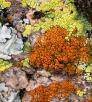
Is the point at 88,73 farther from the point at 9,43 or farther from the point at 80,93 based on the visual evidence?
the point at 9,43

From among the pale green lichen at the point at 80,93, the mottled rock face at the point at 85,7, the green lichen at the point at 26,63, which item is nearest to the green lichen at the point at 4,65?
the green lichen at the point at 26,63

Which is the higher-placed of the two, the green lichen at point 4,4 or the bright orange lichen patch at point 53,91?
the green lichen at point 4,4

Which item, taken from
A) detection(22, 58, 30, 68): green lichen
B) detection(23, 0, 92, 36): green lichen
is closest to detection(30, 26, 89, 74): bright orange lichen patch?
detection(22, 58, 30, 68): green lichen

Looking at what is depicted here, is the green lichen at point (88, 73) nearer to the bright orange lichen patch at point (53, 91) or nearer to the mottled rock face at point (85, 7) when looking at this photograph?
the bright orange lichen patch at point (53, 91)

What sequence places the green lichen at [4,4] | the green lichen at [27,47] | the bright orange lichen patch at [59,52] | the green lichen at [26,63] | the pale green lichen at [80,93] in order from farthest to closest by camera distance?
the green lichen at [4,4]
the green lichen at [27,47]
the green lichen at [26,63]
the bright orange lichen patch at [59,52]
the pale green lichen at [80,93]

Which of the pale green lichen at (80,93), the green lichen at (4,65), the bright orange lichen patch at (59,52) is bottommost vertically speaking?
the pale green lichen at (80,93)

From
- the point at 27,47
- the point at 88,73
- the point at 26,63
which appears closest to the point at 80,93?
the point at 88,73

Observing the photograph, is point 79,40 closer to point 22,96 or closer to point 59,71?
point 59,71
